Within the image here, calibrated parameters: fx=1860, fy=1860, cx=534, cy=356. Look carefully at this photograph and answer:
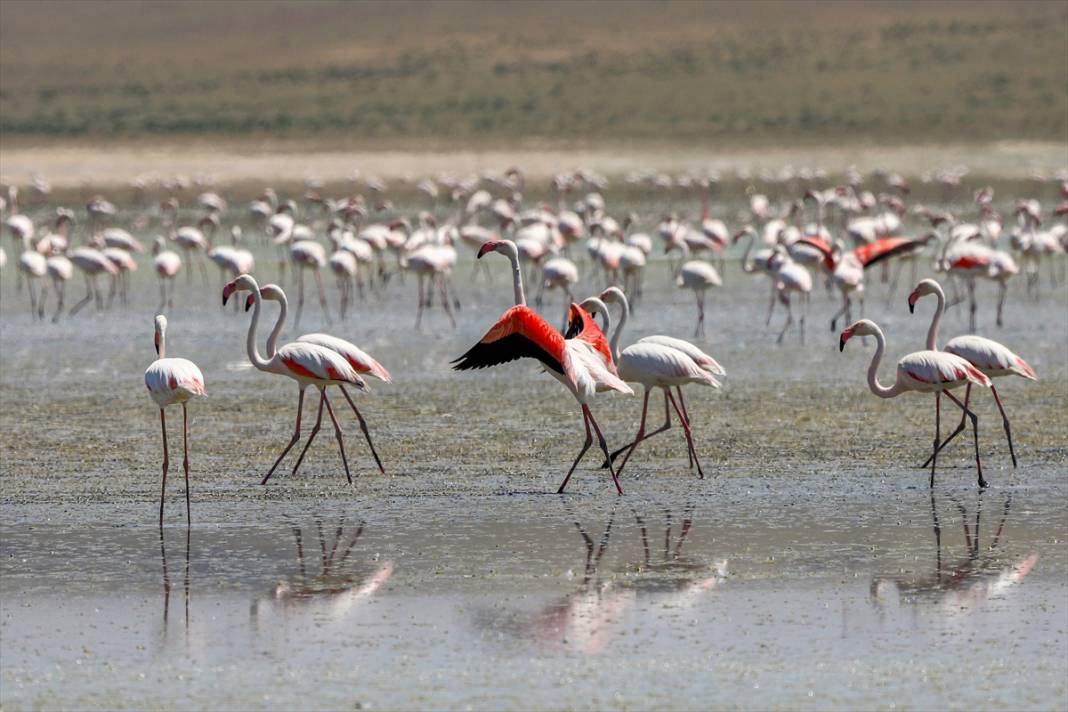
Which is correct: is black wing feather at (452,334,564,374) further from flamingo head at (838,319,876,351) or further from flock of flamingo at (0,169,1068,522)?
flamingo head at (838,319,876,351)

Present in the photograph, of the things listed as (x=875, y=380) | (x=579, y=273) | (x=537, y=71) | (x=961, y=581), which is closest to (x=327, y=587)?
(x=961, y=581)

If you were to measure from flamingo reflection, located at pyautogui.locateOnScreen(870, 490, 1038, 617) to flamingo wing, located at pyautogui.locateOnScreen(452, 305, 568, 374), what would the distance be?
183 centimetres

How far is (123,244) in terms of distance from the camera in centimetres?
1883

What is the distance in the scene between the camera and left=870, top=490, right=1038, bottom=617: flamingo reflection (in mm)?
5957

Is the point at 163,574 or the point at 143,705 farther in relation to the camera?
the point at 163,574

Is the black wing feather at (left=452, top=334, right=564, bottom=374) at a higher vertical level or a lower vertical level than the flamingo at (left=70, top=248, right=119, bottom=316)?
lower

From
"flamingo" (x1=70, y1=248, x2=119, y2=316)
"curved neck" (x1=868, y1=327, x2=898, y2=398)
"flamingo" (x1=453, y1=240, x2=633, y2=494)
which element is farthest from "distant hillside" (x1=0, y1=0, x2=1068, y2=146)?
"flamingo" (x1=453, y1=240, x2=633, y2=494)

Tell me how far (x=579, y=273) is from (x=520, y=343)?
11.9 m

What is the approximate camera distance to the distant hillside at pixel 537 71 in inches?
1809

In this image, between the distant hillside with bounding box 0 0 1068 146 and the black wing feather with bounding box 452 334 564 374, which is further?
the distant hillside with bounding box 0 0 1068 146

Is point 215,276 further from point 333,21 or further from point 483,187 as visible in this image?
point 333,21

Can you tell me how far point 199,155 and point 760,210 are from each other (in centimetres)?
2071

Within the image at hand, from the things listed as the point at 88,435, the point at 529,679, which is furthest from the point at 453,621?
the point at 88,435

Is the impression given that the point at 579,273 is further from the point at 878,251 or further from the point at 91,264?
the point at 91,264
